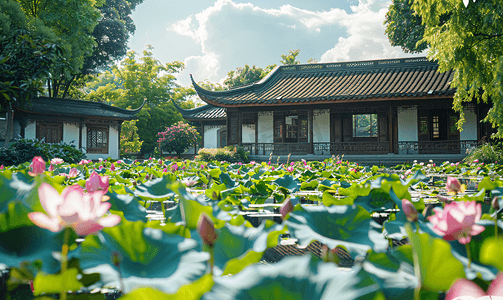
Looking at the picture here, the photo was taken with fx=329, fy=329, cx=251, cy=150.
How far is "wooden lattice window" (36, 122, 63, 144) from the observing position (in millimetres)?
14969

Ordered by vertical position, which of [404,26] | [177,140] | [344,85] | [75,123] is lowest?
[177,140]

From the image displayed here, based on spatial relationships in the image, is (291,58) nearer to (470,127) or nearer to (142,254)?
(470,127)

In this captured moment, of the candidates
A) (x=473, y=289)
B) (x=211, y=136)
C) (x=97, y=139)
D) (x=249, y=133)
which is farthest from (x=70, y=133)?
(x=473, y=289)

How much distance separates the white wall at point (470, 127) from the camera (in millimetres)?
11969

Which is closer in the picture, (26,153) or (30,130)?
(26,153)

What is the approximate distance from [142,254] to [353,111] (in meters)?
13.1

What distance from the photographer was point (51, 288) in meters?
0.42

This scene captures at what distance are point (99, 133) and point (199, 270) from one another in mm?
18627

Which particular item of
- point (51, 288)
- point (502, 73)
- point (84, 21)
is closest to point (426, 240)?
point (51, 288)

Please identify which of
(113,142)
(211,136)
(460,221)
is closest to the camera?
(460,221)

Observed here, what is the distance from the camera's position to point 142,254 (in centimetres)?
51

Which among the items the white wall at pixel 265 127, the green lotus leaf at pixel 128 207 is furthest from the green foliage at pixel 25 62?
the white wall at pixel 265 127

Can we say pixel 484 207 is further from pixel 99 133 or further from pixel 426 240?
pixel 99 133

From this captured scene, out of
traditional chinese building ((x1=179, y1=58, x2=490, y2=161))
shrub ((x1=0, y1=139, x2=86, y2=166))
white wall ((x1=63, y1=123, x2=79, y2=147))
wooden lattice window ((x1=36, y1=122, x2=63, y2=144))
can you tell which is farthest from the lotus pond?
white wall ((x1=63, y1=123, x2=79, y2=147))
